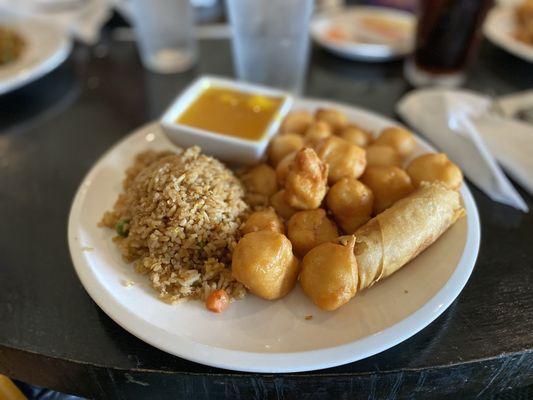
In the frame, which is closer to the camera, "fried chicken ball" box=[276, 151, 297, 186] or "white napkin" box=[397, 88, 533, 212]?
"fried chicken ball" box=[276, 151, 297, 186]

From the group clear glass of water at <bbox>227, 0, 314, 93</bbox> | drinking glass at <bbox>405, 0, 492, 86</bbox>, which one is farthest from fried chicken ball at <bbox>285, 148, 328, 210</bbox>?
drinking glass at <bbox>405, 0, 492, 86</bbox>

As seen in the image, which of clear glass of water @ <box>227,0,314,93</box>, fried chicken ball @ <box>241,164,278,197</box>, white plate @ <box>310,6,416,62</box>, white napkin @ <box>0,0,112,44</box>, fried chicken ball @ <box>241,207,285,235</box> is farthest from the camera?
white napkin @ <box>0,0,112,44</box>

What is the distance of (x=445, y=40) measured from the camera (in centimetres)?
205

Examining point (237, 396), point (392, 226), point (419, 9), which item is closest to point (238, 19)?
point (419, 9)

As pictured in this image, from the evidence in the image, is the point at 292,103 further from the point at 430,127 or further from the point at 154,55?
the point at 154,55

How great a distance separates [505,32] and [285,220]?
1835 millimetres

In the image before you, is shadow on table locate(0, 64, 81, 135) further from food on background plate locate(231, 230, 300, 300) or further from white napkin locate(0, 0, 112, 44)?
food on background plate locate(231, 230, 300, 300)

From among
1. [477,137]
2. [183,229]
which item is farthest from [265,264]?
[477,137]

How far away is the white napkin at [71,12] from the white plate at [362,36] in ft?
3.72

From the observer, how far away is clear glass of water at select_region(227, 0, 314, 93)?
1.92 metres

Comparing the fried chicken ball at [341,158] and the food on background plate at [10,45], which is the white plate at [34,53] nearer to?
the food on background plate at [10,45]

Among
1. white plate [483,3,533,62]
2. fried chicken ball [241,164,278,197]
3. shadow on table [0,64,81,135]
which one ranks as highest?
white plate [483,3,533,62]

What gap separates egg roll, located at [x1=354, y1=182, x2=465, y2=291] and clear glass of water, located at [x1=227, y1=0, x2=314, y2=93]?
1.01m

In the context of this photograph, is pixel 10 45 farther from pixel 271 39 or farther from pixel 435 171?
pixel 435 171
